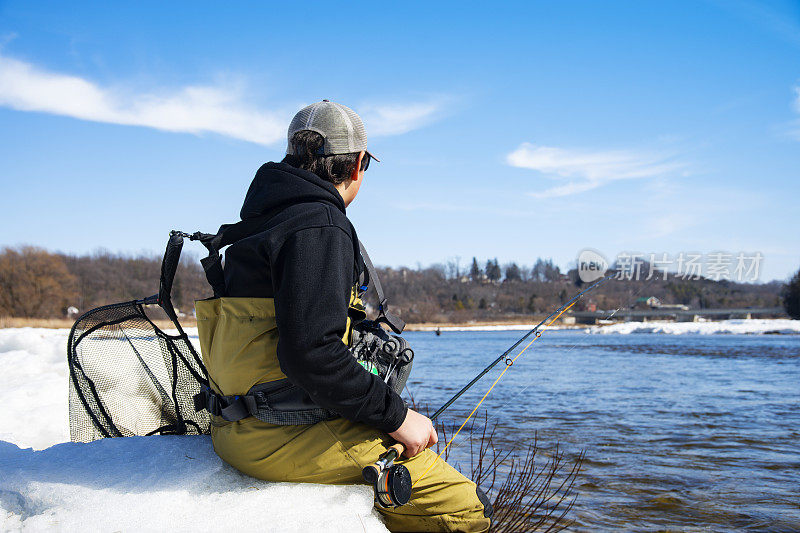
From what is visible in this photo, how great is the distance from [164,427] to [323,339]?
1.86 m

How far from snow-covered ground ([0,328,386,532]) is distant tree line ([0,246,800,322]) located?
30.5 ft

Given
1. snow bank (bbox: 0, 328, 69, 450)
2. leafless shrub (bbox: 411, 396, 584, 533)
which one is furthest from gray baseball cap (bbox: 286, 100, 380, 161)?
snow bank (bbox: 0, 328, 69, 450)

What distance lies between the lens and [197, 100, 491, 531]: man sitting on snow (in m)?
2.06

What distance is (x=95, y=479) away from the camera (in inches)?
93.5

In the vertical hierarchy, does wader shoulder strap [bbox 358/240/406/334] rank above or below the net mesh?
above

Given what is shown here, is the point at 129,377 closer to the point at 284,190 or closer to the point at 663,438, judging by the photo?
the point at 284,190

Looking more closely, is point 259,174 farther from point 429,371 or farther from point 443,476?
point 429,371

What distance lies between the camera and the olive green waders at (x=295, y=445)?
7.52 ft

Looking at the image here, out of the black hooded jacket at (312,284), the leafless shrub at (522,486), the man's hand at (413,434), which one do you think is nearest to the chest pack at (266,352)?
the black hooded jacket at (312,284)

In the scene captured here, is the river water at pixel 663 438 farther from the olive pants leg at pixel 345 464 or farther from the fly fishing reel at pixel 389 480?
the fly fishing reel at pixel 389 480

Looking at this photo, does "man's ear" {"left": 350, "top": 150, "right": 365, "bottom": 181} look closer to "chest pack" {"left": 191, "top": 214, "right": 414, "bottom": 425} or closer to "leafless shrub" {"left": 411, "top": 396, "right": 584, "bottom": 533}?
"chest pack" {"left": 191, "top": 214, "right": 414, "bottom": 425}

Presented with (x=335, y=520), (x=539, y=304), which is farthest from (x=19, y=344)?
(x=539, y=304)

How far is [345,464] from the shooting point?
2316 mm

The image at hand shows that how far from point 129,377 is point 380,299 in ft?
6.41
